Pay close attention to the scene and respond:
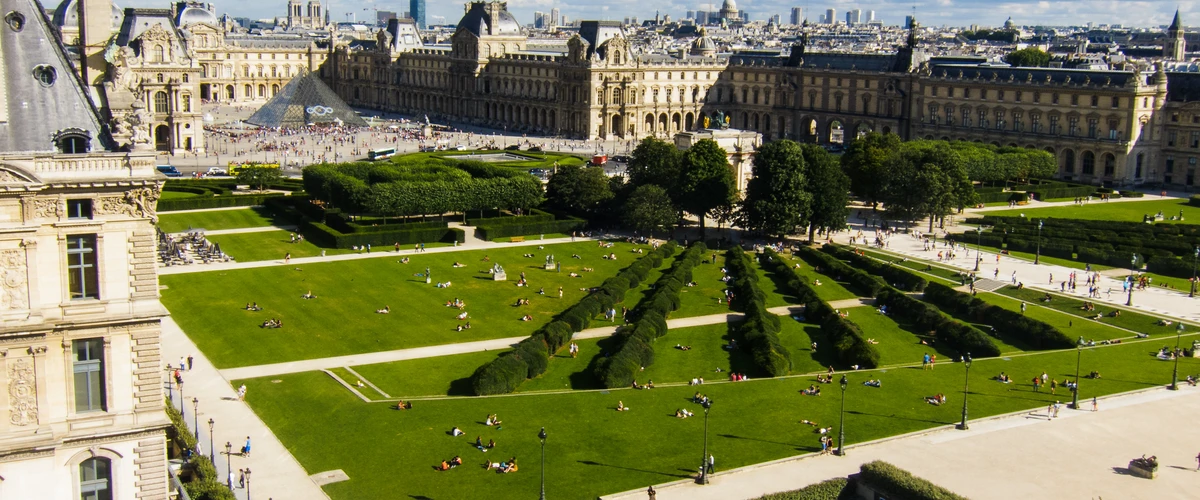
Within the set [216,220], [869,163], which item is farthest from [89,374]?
[869,163]

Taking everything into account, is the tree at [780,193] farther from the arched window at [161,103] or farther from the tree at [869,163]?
the arched window at [161,103]

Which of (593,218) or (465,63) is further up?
(465,63)

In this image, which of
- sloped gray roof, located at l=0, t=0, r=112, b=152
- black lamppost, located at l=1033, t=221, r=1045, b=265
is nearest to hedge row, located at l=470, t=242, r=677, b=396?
sloped gray roof, located at l=0, t=0, r=112, b=152

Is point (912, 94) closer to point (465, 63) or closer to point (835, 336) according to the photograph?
point (465, 63)

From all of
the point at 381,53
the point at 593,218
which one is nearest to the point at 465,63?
the point at 381,53

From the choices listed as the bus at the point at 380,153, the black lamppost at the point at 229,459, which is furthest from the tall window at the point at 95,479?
the bus at the point at 380,153

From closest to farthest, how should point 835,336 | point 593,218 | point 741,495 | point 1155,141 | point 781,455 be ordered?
point 741,495 → point 781,455 → point 835,336 → point 593,218 → point 1155,141

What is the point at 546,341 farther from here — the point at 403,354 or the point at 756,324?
the point at 756,324

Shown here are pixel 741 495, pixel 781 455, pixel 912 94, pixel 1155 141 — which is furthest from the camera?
pixel 912 94
